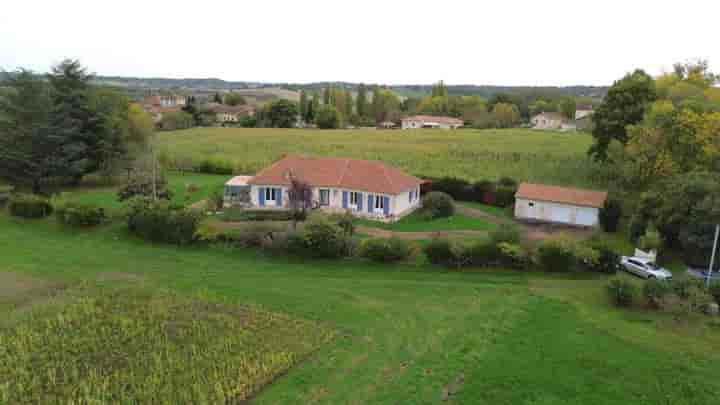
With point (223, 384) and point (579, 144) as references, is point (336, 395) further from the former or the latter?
point (579, 144)

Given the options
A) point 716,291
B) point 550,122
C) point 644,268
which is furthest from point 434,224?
point 550,122

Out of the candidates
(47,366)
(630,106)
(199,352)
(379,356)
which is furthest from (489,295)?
(630,106)

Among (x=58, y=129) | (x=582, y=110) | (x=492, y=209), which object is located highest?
(x=582, y=110)

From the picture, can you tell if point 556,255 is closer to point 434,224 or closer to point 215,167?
point 434,224

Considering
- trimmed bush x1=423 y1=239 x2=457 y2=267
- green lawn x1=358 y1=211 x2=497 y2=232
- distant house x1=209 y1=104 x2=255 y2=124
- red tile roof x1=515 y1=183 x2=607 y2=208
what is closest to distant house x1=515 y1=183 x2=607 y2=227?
red tile roof x1=515 y1=183 x2=607 y2=208

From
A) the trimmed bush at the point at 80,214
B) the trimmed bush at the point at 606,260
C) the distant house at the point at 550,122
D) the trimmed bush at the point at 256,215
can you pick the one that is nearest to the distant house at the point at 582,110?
the distant house at the point at 550,122

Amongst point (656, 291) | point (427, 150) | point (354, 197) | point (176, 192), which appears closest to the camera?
point (656, 291)

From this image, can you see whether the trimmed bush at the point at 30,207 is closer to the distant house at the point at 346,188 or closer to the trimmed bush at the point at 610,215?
the distant house at the point at 346,188
